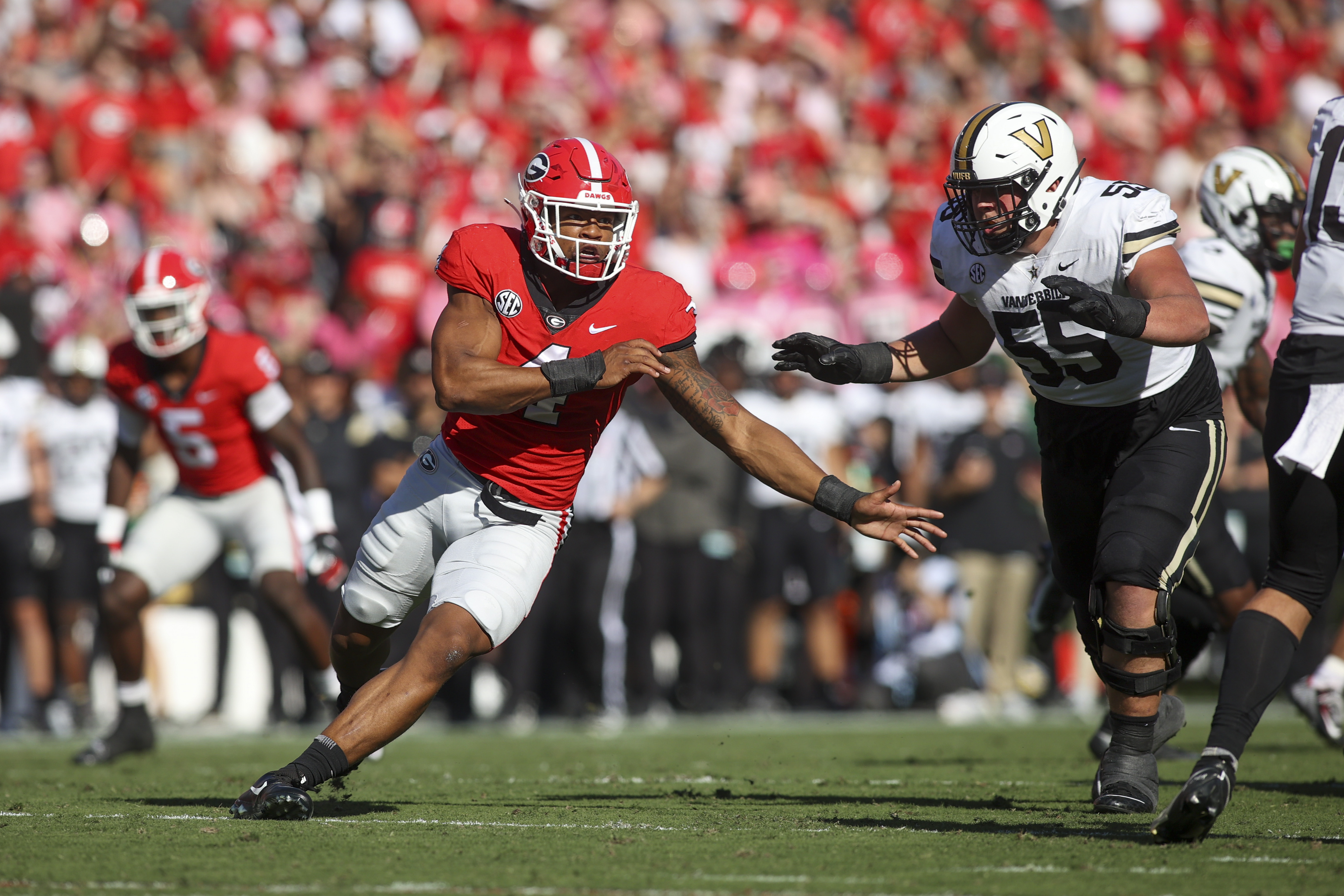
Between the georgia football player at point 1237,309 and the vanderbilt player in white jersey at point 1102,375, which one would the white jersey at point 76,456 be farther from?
the georgia football player at point 1237,309

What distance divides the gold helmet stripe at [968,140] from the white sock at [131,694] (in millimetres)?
4900

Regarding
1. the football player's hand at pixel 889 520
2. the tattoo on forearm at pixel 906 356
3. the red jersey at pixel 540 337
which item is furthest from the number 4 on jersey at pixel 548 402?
the tattoo on forearm at pixel 906 356

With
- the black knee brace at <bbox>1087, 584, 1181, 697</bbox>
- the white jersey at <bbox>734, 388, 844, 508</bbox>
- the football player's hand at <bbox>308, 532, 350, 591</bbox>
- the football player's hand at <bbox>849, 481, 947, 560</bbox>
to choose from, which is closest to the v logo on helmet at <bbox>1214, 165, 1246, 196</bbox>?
the black knee brace at <bbox>1087, 584, 1181, 697</bbox>

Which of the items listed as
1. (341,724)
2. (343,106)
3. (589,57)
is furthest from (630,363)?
(589,57)

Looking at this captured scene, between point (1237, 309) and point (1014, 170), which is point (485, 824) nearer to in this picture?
point (1014, 170)

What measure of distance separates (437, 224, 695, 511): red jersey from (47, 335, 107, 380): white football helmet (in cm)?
656

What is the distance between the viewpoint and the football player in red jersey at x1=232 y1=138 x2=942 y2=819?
4844 millimetres

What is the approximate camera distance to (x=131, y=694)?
7867 millimetres

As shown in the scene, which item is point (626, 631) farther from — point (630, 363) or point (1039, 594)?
point (630, 363)

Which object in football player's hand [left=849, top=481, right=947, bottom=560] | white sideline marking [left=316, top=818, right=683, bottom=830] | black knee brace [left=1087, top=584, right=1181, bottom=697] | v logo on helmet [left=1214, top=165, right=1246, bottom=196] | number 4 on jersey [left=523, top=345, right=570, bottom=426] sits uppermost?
v logo on helmet [left=1214, top=165, right=1246, bottom=196]

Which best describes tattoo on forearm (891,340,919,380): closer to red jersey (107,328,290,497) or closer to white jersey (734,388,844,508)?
red jersey (107,328,290,497)

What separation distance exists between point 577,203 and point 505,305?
15.8 inches

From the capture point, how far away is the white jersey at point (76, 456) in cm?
1084

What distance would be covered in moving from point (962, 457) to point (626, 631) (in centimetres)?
281
